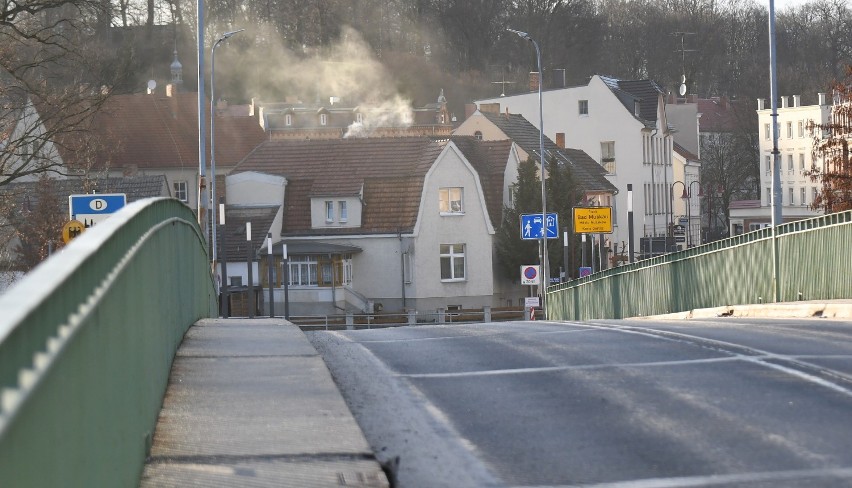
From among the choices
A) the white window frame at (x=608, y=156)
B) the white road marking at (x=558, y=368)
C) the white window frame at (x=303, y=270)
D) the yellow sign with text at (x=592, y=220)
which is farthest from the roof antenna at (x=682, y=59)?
the white road marking at (x=558, y=368)

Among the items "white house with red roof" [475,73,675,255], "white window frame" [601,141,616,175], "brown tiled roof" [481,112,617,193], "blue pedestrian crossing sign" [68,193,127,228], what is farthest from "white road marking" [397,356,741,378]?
"white window frame" [601,141,616,175]

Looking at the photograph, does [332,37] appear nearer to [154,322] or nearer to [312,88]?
[312,88]

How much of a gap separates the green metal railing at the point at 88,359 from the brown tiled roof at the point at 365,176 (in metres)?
65.4

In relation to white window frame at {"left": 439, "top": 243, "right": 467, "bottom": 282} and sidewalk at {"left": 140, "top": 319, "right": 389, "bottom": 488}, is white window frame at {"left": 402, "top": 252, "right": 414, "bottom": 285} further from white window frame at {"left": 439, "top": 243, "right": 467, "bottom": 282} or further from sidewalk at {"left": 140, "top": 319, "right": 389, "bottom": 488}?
sidewalk at {"left": 140, "top": 319, "right": 389, "bottom": 488}

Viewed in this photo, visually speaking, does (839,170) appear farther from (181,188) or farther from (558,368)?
(181,188)

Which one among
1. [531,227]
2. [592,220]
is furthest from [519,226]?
[592,220]

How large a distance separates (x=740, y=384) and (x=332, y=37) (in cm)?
11427

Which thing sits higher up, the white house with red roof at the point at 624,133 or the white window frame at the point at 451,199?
the white house with red roof at the point at 624,133

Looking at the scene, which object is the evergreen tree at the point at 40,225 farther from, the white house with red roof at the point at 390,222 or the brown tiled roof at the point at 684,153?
the brown tiled roof at the point at 684,153

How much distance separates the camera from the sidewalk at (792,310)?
2355 cm

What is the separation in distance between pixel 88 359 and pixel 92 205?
23.4m

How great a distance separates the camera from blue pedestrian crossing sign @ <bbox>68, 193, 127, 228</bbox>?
2812 centimetres

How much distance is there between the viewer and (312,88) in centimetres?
12925

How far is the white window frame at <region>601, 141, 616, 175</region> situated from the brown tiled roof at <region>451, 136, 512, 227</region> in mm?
22895
